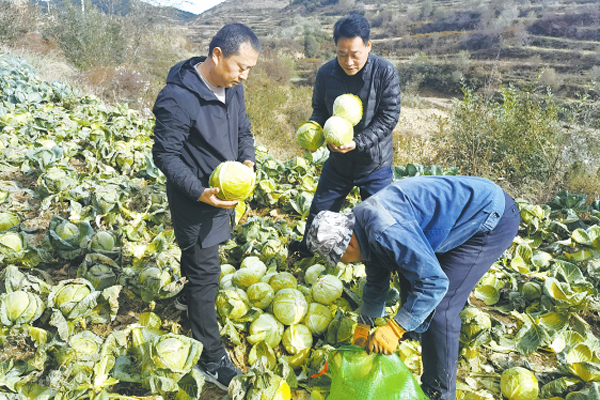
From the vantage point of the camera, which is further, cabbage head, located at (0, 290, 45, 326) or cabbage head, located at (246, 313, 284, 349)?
cabbage head, located at (246, 313, 284, 349)

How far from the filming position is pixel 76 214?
13.8 feet

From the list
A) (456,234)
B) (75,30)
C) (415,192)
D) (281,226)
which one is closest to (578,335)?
(456,234)

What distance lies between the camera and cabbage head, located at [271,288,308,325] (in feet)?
9.95

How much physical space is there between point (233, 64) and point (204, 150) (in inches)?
23.1

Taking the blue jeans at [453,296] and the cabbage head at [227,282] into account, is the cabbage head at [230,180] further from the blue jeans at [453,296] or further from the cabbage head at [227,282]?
the blue jeans at [453,296]

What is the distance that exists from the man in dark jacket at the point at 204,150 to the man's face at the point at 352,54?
2.91 feet

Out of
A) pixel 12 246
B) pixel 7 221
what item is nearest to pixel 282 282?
pixel 12 246

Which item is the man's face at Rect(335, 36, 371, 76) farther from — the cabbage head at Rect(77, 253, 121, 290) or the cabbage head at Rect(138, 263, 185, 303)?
the cabbage head at Rect(77, 253, 121, 290)

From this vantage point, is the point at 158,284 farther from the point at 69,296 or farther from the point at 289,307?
the point at 289,307

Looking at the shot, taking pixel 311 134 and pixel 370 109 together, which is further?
pixel 311 134

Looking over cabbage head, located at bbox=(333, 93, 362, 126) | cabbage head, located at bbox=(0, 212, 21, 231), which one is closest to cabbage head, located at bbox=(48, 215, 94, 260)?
cabbage head, located at bbox=(0, 212, 21, 231)

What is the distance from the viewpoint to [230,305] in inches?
120

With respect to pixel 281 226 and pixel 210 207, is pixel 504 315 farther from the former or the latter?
pixel 210 207

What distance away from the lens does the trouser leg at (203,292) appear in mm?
2572
